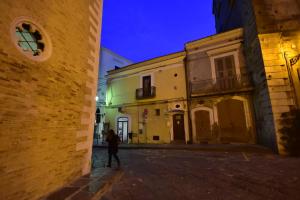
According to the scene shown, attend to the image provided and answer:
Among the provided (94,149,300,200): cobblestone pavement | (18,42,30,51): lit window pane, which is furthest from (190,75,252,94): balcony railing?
(18,42,30,51): lit window pane

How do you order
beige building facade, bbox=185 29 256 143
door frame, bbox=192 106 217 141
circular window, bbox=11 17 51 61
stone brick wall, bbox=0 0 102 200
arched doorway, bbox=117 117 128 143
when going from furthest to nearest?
arched doorway, bbox=117 117 128 143 → door frame, bbox=192 106 217 141 → beige building facade, bbox=185 29 256 143 → circular window, bbox=11 17 51 61 → stone brick wall, bbox=0 0 102 200

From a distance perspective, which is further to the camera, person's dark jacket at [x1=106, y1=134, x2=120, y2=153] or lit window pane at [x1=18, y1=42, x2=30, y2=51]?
person's dark jacket at [x1=106, y1=134, x2=120, y2=153]

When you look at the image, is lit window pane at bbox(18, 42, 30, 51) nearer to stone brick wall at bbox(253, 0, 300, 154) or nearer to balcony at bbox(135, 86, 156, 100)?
stone brick wall at bbox(253, 0, 300, 154)

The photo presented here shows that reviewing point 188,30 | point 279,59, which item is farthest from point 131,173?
point 188,30

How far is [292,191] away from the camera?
Result: 3385 mm

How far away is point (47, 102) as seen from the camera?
3398 mm

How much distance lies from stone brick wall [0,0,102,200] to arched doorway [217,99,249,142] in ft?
30.7

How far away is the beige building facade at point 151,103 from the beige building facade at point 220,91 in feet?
3.46

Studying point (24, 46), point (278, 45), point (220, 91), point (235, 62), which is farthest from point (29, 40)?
point (235, 62)

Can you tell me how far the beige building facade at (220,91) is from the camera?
35.3ft

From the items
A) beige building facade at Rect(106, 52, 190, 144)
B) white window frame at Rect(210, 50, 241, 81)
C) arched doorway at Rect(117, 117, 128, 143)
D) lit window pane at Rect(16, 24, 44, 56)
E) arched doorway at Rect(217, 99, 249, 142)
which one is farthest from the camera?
arched doorway at Rect(117, 117, 128, 143)

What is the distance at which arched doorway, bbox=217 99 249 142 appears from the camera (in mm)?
10625

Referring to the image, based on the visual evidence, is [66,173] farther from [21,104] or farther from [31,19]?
[31,19]

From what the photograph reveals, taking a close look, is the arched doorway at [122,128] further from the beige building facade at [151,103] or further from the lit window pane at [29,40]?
the lit window pane at [29,40]
